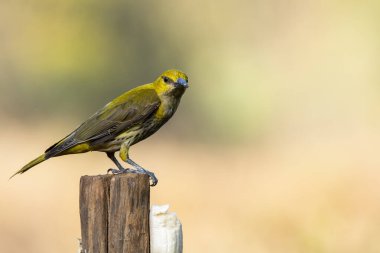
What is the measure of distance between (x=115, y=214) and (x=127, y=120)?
2197mm

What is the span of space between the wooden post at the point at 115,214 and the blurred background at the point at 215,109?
849cm

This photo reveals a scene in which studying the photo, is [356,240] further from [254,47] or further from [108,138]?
[254,47]

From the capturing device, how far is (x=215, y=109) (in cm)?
3025

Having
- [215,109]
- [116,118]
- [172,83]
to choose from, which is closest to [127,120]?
[116,118]

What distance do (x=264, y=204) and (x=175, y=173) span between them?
4.12 meters

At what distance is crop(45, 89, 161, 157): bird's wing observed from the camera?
23.5ft

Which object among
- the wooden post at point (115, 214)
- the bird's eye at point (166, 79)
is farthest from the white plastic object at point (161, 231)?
the bird's eye at point (166, 79)

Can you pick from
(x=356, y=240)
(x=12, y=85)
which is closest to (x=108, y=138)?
(x=356, y=240)

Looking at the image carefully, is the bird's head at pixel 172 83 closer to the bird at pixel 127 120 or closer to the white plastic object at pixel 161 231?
the bird at pixel 127 120

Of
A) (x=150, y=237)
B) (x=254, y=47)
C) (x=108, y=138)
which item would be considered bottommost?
(x=150, y=237)

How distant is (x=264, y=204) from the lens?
15.5 metres

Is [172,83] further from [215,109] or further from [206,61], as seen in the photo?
[206,61]

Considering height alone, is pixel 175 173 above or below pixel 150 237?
above

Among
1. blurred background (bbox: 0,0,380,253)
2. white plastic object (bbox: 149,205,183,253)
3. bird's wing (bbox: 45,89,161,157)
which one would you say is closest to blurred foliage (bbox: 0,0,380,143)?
blurred background (bbox: 0,0,380,253)
